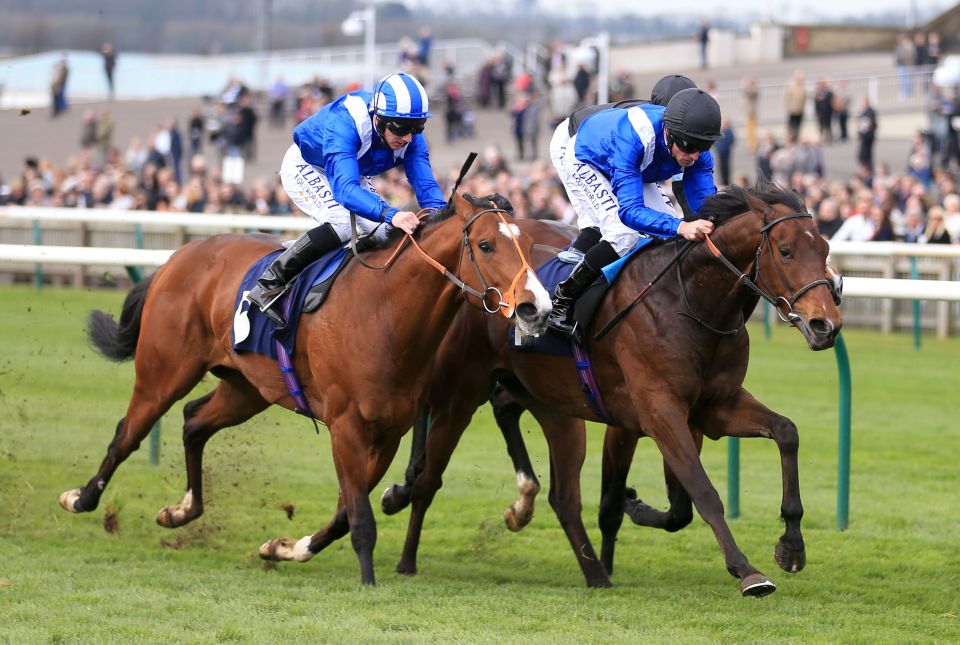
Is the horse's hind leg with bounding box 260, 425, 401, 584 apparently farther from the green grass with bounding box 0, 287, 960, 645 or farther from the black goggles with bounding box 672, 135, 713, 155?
the black goggles with bounding box 672, 135, 713, 155

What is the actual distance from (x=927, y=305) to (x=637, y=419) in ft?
28.8

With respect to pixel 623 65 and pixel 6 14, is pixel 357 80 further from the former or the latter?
pixel 6 14

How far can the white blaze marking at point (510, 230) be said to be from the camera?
5.25m

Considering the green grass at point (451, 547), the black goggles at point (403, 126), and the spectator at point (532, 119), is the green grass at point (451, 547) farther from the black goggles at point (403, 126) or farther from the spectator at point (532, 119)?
the spectator at point (532, 119)

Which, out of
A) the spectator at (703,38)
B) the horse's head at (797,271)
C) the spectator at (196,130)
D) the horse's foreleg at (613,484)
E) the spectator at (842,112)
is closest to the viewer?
the horse's head at (797,271)

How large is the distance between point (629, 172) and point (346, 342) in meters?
1.30

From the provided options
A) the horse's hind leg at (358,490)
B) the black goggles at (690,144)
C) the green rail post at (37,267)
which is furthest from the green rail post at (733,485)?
the green rail post at (37,267)

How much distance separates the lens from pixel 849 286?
6543 millimetres

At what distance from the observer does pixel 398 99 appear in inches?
224

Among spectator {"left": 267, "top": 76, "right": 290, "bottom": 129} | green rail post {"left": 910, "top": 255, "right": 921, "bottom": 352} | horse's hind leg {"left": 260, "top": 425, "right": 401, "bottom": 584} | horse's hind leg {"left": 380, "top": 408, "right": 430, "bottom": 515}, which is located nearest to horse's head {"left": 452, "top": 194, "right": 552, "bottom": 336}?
horse's hind leg {"left": 260, "top": 425, "right": 401, "bottom": 584}

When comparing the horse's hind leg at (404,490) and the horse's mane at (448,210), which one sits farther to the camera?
the horse's hind leg at (404,490)

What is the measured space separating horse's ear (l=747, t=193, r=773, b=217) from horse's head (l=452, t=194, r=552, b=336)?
2.75 ft

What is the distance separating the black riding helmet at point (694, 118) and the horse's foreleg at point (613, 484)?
1.35 m

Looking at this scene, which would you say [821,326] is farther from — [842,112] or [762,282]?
[842,112]
